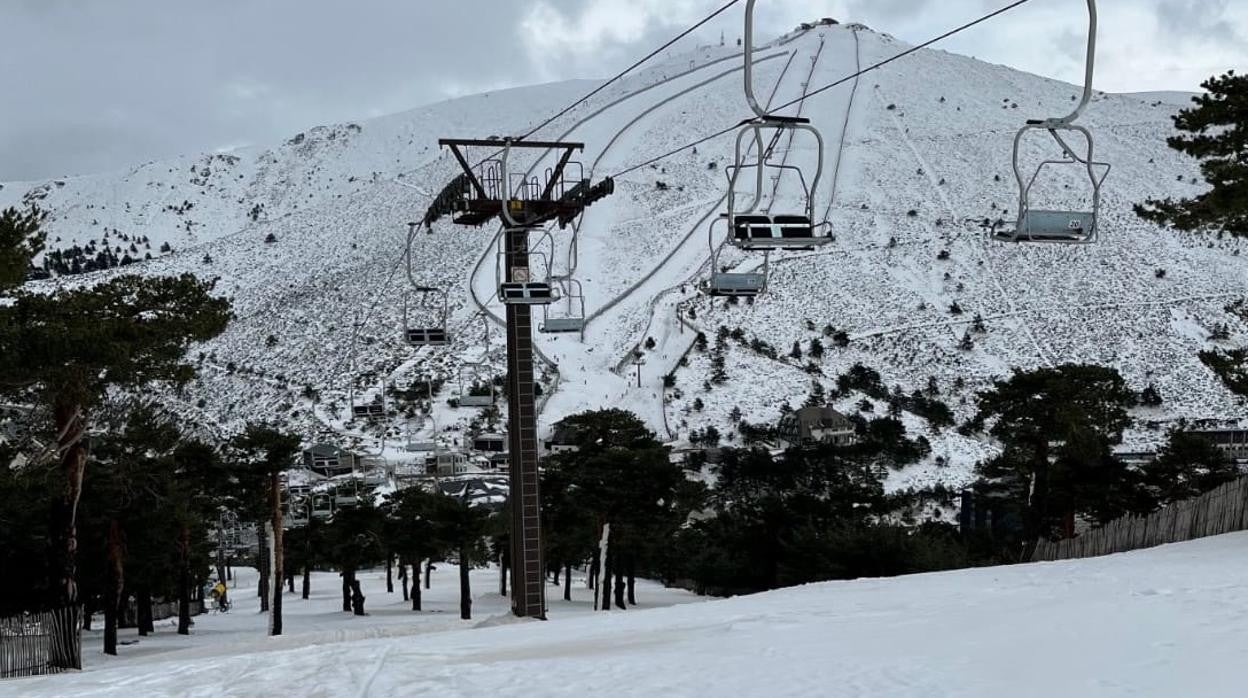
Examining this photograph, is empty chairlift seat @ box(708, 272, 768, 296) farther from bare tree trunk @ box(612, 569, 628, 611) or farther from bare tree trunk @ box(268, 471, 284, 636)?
bare tree trunk @ box(612, 569, 628, 611)

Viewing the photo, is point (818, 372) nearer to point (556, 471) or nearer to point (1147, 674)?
point (556, 471)

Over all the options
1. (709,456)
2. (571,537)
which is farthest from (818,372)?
(571,537)

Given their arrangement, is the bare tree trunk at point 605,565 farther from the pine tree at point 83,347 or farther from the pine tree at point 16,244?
the pine tree at point 16,244

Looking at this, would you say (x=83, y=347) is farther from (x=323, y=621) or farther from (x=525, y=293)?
(x=323, y=621)

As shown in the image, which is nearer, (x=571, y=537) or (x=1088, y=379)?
(x=1088, y=379)

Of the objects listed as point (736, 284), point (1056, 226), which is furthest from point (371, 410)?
point (1056, 226)

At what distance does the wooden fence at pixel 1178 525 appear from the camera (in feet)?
60.3

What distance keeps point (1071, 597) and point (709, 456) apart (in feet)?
217

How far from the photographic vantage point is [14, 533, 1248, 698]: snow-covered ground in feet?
24.7

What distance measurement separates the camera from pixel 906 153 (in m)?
166

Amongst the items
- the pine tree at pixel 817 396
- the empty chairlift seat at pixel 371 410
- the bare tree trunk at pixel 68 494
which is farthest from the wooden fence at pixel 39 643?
the pine tree at pixel 817 396

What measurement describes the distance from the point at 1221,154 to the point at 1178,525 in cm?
577

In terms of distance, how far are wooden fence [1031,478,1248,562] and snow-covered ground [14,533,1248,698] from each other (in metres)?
4.81

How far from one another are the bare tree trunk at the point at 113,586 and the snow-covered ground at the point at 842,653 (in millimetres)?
17912
